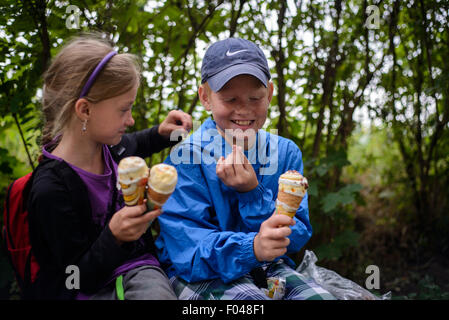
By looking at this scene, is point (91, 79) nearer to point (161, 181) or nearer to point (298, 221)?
point (161, 181)

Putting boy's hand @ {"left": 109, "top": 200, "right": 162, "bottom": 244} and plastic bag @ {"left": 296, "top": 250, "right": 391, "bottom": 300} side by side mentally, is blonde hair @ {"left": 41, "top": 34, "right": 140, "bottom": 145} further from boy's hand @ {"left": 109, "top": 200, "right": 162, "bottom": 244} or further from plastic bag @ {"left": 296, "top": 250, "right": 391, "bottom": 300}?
plastic bag @ {"left": 296, "top": 250, "right": 391, "bottom": 300}

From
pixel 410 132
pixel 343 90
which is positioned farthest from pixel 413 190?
pixel 343 90

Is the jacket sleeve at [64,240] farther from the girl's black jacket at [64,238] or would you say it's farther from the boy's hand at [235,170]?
the boy's hand at [235,170]

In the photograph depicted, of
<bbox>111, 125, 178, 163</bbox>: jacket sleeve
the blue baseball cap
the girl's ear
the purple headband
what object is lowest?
<bbox>111, 125, 178, 163</bbox>: jacket sleeve

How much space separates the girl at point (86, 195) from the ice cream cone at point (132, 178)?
0.14 ft

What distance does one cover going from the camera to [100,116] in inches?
64.7

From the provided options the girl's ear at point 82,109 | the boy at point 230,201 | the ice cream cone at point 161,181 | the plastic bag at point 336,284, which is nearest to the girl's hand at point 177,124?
the boy at point 230,201

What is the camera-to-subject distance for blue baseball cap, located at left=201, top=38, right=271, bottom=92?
5.84ft

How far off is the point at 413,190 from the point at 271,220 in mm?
2689

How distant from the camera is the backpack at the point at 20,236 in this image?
160 cm

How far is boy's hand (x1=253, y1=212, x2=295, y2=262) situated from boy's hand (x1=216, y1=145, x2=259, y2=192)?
230 mm

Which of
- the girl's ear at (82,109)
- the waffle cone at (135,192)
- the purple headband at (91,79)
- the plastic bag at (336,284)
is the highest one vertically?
the purple headband at (91,79)

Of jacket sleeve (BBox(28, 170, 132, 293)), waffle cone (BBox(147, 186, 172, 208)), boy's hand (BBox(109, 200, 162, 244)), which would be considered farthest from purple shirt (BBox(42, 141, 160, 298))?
waffle cone (BBox(147, 186, 172, 208))
